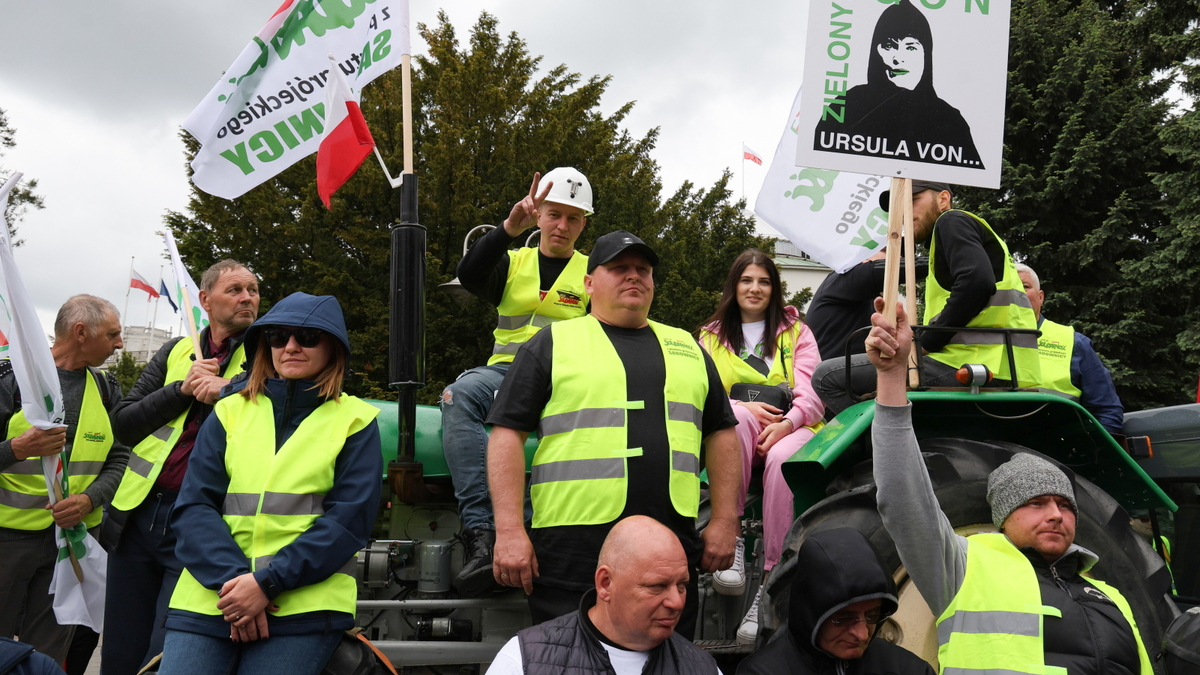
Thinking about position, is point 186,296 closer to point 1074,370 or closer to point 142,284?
point 142,284

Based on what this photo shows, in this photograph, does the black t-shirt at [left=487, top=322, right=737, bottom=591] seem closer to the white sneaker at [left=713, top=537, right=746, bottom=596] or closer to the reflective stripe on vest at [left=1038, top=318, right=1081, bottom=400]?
the white sneaker at [left=713, top=537, right=746, bottom=596]

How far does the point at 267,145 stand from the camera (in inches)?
175

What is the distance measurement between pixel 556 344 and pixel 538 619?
0.86 m

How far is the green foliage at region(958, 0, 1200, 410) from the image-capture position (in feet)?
45.8

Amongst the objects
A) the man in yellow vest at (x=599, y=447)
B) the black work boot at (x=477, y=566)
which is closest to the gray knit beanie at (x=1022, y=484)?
the man in yellow vest at (x=599, y=447)

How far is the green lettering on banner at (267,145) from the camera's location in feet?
14.5

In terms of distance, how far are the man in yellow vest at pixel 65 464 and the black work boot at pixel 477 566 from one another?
5.80 feet

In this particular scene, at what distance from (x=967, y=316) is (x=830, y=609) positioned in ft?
4.47

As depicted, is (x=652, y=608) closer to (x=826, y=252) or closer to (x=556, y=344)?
(x=556, y=344)

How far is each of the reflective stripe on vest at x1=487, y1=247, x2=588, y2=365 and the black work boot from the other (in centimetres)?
78

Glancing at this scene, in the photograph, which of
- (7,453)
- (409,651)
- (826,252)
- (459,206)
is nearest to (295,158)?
(7,453)

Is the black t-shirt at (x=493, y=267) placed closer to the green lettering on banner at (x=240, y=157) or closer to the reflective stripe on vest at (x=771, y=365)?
the reflective stripe on vest at (x=771, y=365)

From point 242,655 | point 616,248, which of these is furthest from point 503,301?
point 242,655

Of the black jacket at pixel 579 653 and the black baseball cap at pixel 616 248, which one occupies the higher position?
the black baseball cap at pixel 616 248
